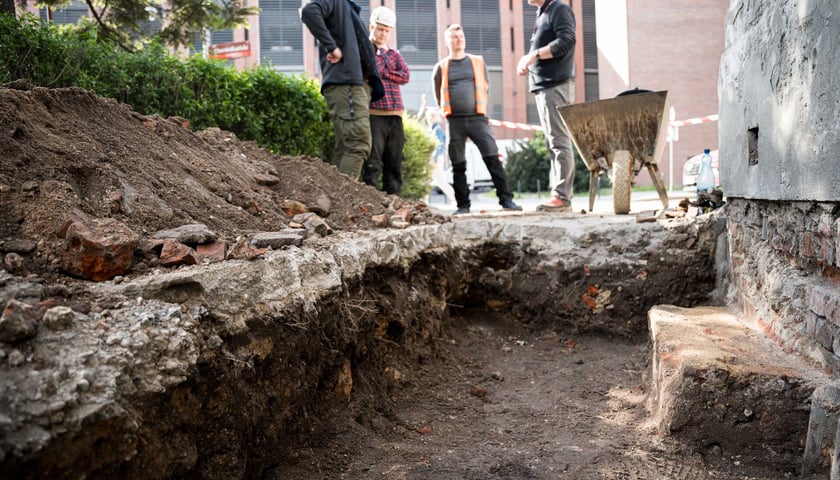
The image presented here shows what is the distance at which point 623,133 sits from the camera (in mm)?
5977

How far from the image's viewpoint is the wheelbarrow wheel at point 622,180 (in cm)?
575

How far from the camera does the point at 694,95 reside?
22797 millimetres

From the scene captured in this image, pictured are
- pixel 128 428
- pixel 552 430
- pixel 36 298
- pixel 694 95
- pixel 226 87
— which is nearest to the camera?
pixel 128 428

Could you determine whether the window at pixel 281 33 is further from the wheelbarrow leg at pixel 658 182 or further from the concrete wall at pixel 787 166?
the concrete wall at pixel 787 166

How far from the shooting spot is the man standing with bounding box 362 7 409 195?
20.9 ft

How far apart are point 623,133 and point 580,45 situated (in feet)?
76.3

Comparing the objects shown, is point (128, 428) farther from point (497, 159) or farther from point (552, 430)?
point (497, 159)

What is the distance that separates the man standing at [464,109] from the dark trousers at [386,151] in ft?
1.97

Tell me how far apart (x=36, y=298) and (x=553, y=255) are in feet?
12.1

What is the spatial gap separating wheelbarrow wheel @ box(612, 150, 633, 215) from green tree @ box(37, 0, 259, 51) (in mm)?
4494

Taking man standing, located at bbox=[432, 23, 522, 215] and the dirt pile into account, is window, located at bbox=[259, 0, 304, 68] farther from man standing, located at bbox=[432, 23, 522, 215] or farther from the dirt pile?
the dirt pile

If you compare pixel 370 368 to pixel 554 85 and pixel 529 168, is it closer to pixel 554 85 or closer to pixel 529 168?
pixel 554 85

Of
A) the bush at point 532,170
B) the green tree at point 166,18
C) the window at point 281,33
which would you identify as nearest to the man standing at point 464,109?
the green tree at point 166,18

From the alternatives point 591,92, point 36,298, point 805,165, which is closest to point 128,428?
point 36,298
